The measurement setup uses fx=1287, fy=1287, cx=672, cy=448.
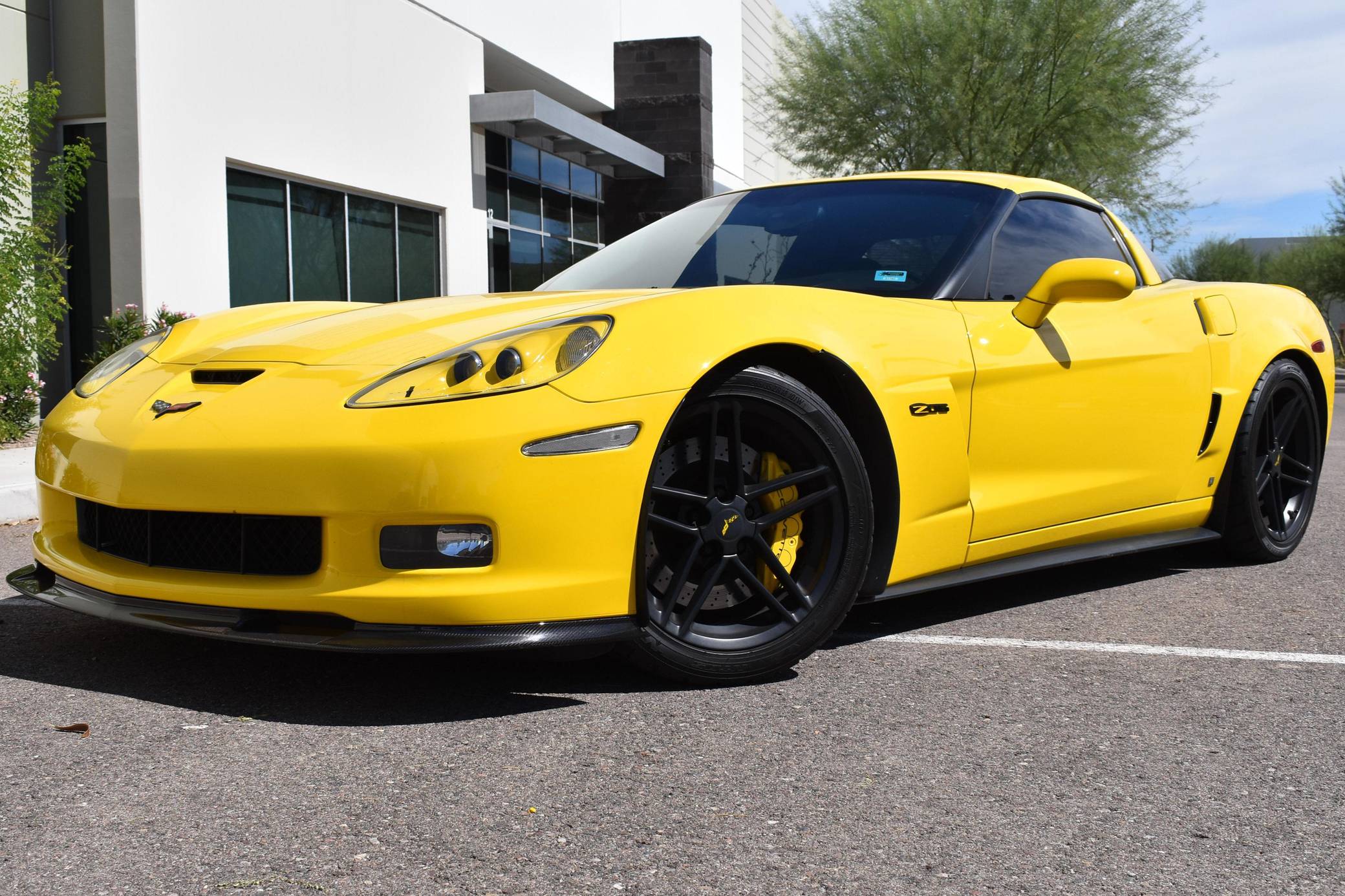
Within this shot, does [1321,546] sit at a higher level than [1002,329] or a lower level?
lower

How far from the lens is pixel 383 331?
317 cm

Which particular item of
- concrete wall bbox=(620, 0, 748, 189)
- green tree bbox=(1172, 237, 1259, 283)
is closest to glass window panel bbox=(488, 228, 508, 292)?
concrete wall bbox=(620, 0, 748, 189)

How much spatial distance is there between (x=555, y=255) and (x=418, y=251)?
6.07 metres

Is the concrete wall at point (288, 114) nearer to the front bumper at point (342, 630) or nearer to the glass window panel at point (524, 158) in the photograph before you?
the glass window panel at point (524, 158)

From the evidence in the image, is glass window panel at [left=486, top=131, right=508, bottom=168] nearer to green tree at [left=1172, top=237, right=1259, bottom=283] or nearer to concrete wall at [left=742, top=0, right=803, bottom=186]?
concrete wall at [left=742, top=0, right=803, bottom=186]

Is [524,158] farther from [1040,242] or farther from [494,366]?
[494,366]

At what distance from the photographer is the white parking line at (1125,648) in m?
3.40

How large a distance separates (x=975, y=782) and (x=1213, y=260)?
70004mm

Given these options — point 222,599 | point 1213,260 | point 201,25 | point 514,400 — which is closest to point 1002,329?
point 514,400

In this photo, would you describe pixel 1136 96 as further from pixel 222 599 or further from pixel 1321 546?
pixel 222 599

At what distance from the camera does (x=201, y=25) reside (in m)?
12.0

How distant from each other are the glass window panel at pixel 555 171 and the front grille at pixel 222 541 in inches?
740

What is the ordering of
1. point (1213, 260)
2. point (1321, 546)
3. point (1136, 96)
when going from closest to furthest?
point (1321, 546) → point (1136, 96) → point (1213, 260)

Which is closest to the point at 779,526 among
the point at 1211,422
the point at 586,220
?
the point at 1211,422
